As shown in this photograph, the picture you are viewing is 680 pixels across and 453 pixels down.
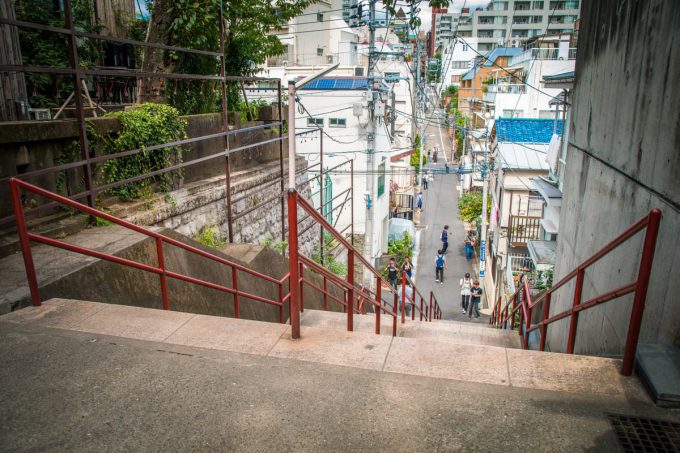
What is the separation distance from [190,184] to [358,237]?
15.8 meters

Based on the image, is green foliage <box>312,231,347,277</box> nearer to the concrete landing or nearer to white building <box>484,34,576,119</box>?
the concrete landing

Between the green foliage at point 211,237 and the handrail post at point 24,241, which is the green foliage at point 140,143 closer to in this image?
the green foliage at point 211,237

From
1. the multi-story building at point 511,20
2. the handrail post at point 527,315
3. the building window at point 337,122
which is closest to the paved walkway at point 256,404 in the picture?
the handrail post at point 527,315

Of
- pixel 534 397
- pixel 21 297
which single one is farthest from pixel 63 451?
pixel 534 397

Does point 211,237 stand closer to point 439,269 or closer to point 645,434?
point 645,434

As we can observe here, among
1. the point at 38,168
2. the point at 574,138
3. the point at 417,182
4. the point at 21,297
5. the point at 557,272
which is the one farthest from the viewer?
the point at 417,182

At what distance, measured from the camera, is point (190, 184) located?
842cm

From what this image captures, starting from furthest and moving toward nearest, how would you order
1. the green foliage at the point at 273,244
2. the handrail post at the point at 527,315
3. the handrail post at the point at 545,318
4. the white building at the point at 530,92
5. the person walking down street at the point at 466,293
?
the white building at the point at 530,92 < the person walking down street at the point at 466,293 < the green foliage at the point at 273,244 < the handrail post at the point at 527,315 < the handrail post at the point at 545,318

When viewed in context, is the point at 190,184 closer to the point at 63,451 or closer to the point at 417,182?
the point at 63,451

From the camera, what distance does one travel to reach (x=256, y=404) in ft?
10.1

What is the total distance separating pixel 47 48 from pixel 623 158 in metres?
9.18

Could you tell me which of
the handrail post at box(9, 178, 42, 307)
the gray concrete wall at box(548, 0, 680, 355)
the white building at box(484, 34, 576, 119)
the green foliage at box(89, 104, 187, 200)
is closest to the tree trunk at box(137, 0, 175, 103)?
the green foliage at box(89, 104, 187, 200)

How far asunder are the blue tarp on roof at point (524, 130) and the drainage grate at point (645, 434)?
20768 millimetres

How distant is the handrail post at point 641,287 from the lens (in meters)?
2.95
